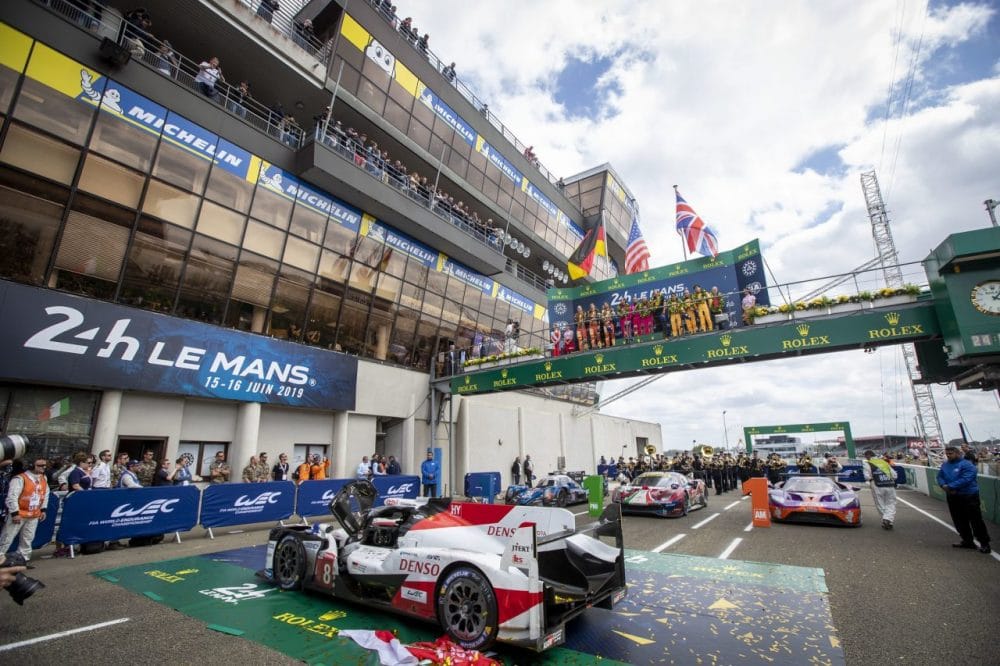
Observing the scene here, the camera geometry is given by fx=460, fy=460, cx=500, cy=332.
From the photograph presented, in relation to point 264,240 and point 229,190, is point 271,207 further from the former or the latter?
point 229,190

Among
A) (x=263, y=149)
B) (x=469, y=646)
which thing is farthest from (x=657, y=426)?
(x=469, y=646)

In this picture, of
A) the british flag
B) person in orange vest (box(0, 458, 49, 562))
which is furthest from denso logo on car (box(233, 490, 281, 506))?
the british flag

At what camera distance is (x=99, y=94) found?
11.7 m

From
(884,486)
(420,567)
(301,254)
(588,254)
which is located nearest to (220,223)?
(301,254)

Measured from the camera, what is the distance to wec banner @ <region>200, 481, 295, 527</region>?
36.3 feet

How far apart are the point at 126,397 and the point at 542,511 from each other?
Answer: 41.6ft

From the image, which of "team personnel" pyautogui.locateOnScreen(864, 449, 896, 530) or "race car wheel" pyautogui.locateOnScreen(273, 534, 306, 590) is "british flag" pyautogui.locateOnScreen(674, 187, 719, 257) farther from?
"race car wheel" pyautogui.locateOnScreen(273, 534, 306, 590)

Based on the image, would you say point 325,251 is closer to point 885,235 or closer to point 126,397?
point 126,397

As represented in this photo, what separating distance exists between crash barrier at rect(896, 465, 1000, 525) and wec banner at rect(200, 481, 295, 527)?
16200mm

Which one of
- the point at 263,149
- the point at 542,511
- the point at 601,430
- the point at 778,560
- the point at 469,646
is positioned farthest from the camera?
the point at 601,430

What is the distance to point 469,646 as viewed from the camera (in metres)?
4.34

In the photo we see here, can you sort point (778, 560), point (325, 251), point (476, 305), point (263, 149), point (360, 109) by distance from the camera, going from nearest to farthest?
1. point (778, 560)
2. point (263, 149)
3. point (325, 251)
4. point (360, 109)
5. point (476, 305)

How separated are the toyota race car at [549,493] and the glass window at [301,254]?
36.3 feet

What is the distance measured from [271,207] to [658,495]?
15.5 metres
